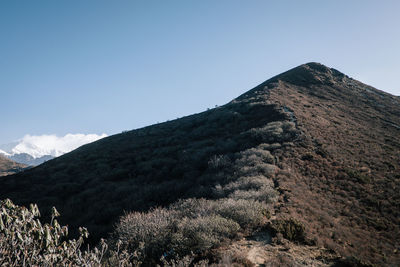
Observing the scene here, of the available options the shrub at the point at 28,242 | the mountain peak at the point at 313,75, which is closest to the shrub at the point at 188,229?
the shrub at the point at 28,242

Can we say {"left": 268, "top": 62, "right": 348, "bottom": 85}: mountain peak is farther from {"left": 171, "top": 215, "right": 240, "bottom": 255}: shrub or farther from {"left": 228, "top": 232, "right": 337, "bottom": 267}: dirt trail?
{"left": 171, "top": 215, "right": 240, "bottom": 255}: shrub

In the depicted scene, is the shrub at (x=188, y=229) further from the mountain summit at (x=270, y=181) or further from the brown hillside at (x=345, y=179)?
the brown hillside at (x=345, y=179)

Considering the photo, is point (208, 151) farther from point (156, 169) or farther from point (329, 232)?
point (329, 232)

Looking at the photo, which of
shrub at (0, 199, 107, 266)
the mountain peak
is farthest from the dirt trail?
the mountain peak

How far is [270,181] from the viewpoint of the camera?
1115 cm

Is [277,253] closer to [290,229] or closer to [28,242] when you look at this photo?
[290,229]

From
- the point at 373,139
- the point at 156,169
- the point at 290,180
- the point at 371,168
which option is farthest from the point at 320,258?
the point at 373,139

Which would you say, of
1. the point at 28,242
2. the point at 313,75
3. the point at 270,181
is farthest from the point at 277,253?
the point at 313,75

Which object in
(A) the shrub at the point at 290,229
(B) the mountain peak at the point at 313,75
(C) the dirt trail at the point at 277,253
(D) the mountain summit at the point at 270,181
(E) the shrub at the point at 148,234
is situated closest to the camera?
(C) the dirt trail at the point at 277,253

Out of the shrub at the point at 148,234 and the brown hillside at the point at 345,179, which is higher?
the shrub at the point at 148,234

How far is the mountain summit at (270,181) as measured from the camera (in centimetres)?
723

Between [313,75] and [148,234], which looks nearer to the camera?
[148,234]

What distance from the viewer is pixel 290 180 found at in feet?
39.1

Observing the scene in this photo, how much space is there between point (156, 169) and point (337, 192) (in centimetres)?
1291
